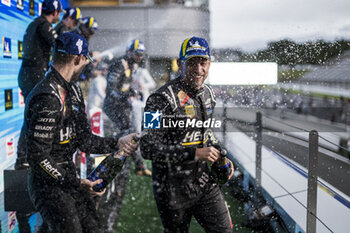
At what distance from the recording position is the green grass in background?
3.25 m

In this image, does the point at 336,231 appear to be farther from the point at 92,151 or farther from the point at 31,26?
the point at 31,26

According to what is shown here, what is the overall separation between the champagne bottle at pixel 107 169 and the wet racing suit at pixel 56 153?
4.0 inches

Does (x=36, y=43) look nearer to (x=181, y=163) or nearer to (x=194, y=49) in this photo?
(x=194, y=49)

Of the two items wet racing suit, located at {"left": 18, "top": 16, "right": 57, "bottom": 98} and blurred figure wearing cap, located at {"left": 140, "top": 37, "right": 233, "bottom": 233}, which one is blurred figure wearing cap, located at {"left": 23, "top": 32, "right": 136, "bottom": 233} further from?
wet racing suit, located at {"left": 18, "top": 16, "right": 57, "bottom": 98}

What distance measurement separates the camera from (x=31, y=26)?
303 centimetres

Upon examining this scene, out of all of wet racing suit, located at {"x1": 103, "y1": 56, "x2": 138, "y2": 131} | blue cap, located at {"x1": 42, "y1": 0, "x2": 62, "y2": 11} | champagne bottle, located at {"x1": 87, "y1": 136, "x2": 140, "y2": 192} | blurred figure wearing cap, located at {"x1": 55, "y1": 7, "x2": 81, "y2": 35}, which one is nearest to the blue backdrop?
blue cap, located at {"x1": 42, "y1": 0, "x2": 62, "y2": 11}

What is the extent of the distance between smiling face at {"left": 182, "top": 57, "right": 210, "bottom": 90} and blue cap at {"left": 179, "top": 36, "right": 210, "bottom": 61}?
0.04 m

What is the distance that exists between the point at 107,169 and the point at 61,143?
312mm

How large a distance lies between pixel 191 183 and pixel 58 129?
0.86m

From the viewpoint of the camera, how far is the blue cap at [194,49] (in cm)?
188

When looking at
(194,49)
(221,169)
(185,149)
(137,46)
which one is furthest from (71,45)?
(137,46)

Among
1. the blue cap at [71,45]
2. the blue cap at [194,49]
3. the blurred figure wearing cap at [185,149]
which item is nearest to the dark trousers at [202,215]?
the blurred figure wearing cap at [185,149]

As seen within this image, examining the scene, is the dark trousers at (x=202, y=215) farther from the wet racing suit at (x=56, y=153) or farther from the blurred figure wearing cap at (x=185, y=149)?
the wet racing suit at (x=56, y=153)

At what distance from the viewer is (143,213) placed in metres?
3.63
